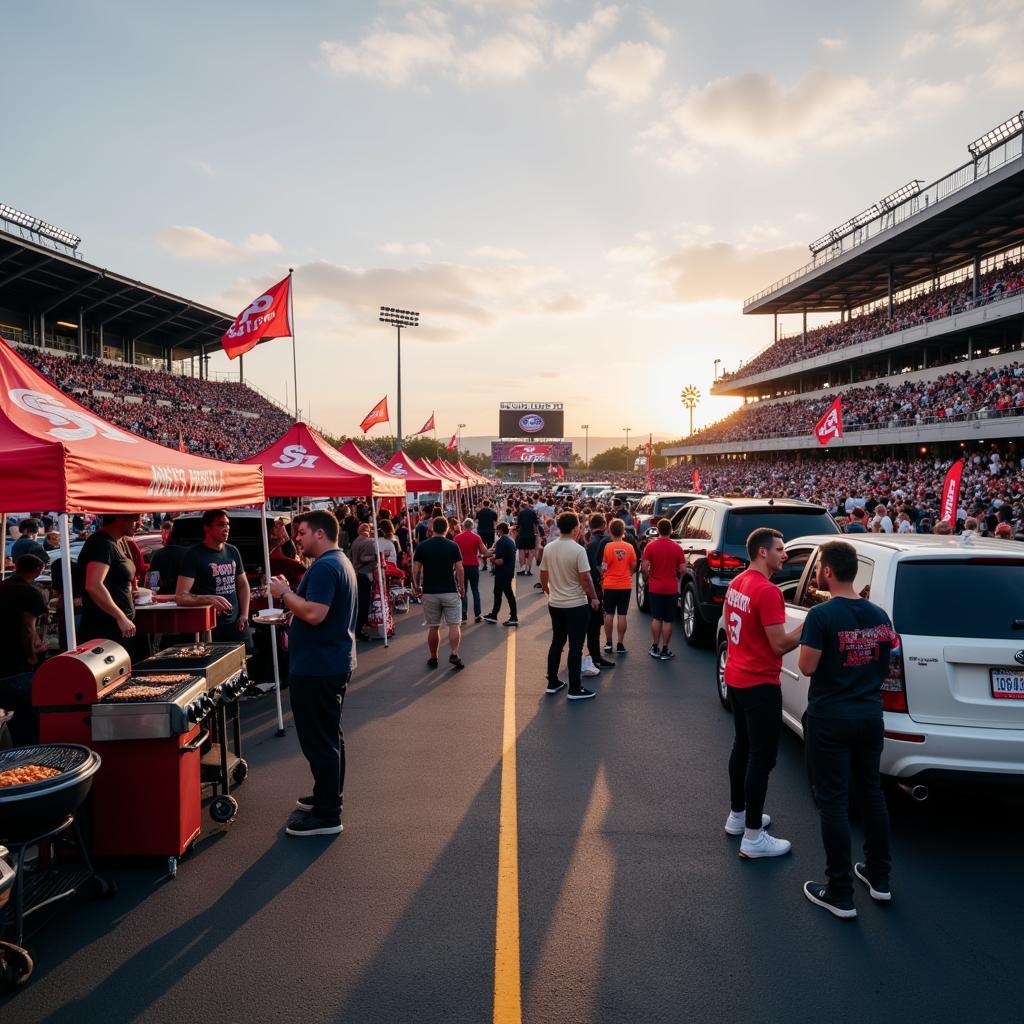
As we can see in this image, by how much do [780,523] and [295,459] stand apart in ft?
21.3

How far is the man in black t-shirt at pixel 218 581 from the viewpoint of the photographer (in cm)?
629

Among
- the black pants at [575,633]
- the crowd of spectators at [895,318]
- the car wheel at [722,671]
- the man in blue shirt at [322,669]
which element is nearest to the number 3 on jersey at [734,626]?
the man in blue shirt at [322,669]

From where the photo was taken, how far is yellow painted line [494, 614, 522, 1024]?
304 centimetres

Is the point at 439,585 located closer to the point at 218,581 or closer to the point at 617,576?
the point at 617,576

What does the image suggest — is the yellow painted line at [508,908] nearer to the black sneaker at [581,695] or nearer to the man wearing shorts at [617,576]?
the black sneaker at [581,695]

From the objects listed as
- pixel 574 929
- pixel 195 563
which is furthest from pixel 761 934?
pixel 195 563

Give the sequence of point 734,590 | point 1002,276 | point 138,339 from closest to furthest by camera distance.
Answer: point 734,590 < point 1002,276 < point 138,339

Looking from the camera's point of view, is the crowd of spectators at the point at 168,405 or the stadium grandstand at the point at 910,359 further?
the crowd of spectators at the point at 168,405

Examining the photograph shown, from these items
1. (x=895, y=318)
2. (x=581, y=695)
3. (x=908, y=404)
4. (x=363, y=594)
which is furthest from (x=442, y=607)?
(x=895, y=318)

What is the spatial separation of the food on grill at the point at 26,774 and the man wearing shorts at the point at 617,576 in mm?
6959

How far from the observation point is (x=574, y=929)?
3566 millimetres

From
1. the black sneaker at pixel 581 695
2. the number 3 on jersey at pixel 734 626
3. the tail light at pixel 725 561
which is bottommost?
the black sneaker at pixel 581 695

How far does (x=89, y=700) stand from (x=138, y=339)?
58.1 meters

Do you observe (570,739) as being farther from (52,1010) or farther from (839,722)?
(52,1010)
